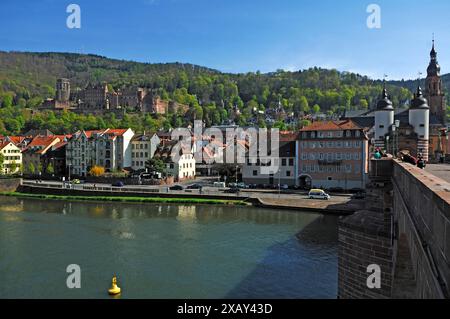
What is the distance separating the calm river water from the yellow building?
35.0 m

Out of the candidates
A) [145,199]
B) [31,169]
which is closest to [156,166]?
[145,199]

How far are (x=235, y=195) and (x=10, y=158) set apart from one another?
47.0 metres

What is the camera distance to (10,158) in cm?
7512

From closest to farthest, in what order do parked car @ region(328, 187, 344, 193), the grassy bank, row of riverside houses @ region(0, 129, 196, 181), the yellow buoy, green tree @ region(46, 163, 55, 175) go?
the yellow buoy → the grassy bank → parked car @ region(328, 187, 344, 193) → row of riverside houses @ region(0, 129, 196, 181) → green tree @ region(46, 163, 55, 175)

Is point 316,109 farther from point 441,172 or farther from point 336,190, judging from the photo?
point 441,172

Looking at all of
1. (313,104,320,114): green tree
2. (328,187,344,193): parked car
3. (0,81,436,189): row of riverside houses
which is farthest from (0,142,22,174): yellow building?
(313,104,320,114): green tree

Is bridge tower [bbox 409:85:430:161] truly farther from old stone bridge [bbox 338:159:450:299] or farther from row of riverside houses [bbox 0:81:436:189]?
old stone bridge [bbox 338:159:450:299]

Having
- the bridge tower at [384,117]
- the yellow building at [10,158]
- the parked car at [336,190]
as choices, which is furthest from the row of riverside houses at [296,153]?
the parked car at [336,190]

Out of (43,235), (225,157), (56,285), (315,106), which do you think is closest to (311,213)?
(43,235)

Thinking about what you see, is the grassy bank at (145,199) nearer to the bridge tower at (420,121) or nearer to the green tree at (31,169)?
the green tree at (31,169)

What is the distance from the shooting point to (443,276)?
175 inches

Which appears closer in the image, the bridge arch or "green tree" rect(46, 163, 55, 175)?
the bridge arch

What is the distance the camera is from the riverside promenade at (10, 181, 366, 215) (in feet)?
131

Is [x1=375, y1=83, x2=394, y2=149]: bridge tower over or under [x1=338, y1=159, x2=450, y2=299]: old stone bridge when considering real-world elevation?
over
